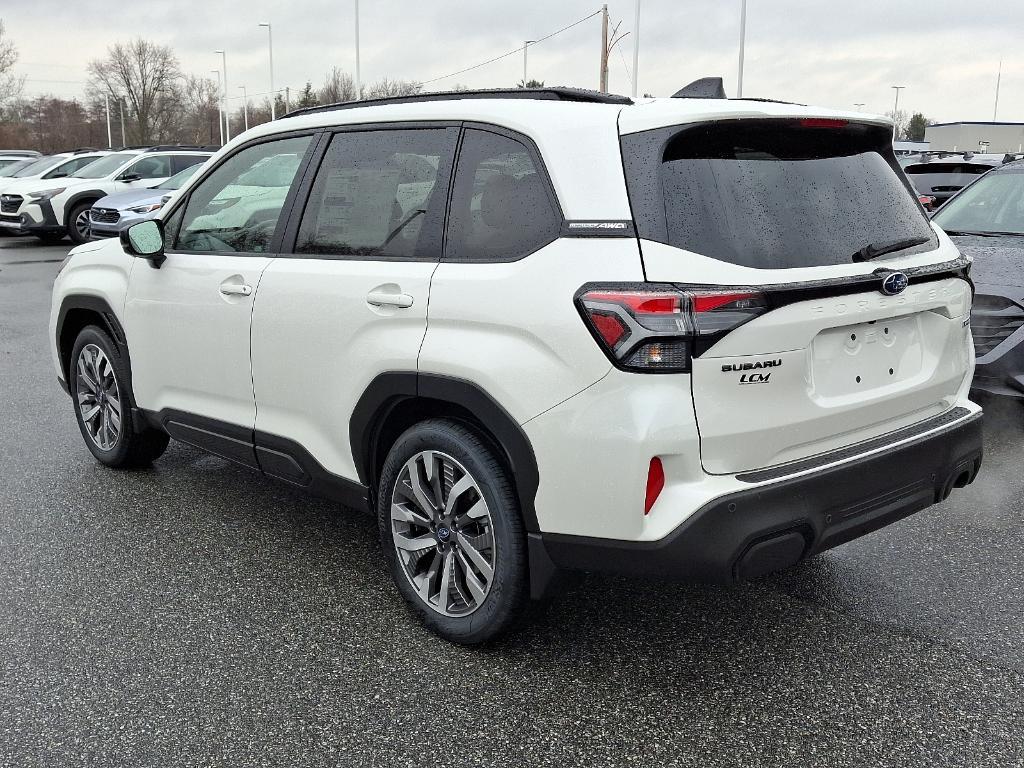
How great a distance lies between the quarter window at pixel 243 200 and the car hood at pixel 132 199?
1282cm

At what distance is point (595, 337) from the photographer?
8.87 feet

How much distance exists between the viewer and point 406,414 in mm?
3424

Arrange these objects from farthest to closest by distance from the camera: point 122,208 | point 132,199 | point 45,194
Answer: point 45,194
point 132,199
point 122,208

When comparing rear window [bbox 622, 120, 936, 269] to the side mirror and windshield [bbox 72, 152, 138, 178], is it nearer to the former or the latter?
the side mirror

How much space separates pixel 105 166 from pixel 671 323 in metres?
19.1

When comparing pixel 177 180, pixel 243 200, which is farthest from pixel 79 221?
pixel 243 200

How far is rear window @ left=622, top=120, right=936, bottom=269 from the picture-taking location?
2.75m

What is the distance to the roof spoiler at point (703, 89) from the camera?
3.36 metres

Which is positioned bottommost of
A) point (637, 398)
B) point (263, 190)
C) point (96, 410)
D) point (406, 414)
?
point (96, 410)

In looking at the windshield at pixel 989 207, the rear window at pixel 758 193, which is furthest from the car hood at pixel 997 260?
the rear window at pixel 758 193

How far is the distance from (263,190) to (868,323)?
2.47m

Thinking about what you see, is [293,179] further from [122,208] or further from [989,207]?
[122,208]

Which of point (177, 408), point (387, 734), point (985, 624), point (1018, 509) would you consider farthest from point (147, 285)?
point (1018, 509)

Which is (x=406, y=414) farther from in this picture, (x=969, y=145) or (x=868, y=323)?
(x=969, y=145)
